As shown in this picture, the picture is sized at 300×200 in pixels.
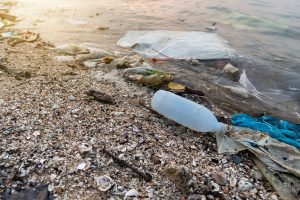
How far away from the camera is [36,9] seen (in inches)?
398

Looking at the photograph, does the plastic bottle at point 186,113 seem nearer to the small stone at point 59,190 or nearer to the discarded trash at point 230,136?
the discarded trash at point 230,136

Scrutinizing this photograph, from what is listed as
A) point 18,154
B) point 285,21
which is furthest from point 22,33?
point 285,21

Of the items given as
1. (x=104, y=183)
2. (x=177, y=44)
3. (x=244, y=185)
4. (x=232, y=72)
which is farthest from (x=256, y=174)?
(x=177, y=44)

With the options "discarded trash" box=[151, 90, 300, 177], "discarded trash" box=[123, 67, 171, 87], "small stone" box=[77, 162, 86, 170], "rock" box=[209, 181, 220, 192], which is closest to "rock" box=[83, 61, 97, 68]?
"discarded trash" box=[123, 67, 171, 87]

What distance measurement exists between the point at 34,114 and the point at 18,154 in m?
0.82

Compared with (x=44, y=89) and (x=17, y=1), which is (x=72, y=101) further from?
(x=17, y=1)

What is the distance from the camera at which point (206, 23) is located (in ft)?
32.4

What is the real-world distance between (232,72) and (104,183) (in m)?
3.92

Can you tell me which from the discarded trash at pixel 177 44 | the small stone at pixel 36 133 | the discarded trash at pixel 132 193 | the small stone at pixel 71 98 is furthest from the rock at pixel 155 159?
the discarded trash at pixel 177 44

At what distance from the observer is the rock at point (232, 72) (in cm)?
608

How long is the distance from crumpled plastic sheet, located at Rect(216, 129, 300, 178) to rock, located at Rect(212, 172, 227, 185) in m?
0.38

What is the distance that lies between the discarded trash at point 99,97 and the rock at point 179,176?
1610mm

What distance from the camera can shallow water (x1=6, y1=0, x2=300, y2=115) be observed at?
6.82 metres

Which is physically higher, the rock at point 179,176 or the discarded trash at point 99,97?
the rock at point 179,176
